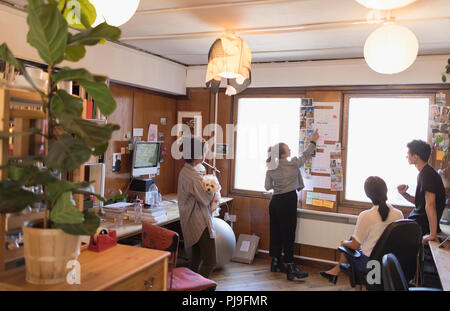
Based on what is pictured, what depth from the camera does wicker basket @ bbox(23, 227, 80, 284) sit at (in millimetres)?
1503

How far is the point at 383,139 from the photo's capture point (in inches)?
179

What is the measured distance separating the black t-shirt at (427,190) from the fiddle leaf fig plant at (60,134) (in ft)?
9.49

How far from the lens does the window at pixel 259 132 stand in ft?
16.2

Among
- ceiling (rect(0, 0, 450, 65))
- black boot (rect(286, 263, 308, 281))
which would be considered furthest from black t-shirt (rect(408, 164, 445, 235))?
black boot (rect(286, 263, 308, 281))

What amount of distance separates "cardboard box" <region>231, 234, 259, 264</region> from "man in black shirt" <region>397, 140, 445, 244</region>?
204 cm

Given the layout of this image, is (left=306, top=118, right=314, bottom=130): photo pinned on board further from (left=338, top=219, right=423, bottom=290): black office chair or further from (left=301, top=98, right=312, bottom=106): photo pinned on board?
(left=338, top=219, right=423, bottom=290): black office chair

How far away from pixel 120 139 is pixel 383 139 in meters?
3.08

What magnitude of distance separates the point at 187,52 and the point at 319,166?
6.92 ft

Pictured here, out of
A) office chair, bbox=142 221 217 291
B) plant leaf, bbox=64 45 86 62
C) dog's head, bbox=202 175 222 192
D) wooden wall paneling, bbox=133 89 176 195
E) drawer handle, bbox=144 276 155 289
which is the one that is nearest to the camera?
plant leaf, bbox=64 45 86 62

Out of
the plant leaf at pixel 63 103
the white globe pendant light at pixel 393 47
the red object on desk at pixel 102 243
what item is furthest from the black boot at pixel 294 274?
the plant leaf at pixel 63 103

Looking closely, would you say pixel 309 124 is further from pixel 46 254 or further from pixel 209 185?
pixel 46 254

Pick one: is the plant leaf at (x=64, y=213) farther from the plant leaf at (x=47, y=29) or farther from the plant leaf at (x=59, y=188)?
the plant leaf at (x=47, y=29)

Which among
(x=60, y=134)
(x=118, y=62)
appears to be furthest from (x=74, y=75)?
(x=118, y=62)
